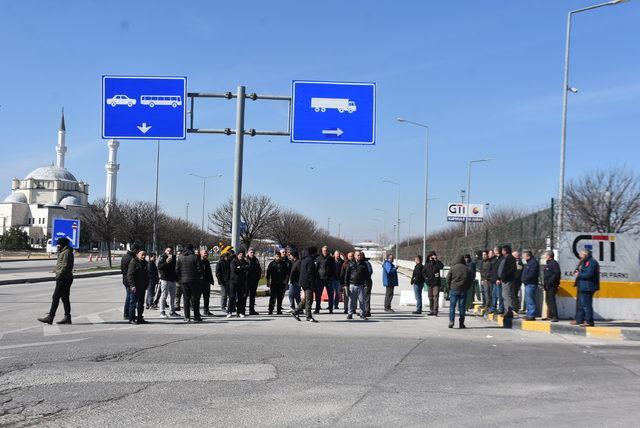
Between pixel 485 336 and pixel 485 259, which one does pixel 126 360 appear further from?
pixel 485 259

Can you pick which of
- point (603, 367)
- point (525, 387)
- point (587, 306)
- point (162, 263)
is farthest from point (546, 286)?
point (162, 263)

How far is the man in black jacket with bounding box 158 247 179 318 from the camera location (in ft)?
51.8

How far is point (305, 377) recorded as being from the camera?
28.0 feet

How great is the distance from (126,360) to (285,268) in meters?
9.08

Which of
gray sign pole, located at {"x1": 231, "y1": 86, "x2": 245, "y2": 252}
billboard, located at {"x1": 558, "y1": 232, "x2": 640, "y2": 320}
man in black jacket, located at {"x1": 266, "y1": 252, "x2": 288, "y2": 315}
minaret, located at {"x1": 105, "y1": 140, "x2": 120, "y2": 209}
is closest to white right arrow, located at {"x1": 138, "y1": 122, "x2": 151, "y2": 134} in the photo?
gray sign pole, located at {"x1": 231, "y1": 86, "x2": 245, "y2": 252}

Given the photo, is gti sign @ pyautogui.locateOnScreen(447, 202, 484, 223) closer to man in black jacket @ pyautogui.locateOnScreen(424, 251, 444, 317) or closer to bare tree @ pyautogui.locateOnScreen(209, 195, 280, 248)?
bare tree @ pyautogui.locateOnScreen(209, 195, 280, 248)

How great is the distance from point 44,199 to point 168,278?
136 m

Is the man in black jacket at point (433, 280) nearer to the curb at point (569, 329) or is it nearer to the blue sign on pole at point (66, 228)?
the curb at point (569, 329)

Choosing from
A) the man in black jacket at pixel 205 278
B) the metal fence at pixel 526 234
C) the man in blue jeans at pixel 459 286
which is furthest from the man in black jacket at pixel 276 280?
the metal fence at pixel 526 234

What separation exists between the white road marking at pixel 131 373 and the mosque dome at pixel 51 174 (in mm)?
143763

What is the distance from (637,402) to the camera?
7430 mm

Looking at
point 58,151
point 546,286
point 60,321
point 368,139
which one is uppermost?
point 58,151

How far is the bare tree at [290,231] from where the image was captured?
250ft

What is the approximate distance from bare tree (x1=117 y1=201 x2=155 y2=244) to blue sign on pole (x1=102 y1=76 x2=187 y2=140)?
3764 cm
